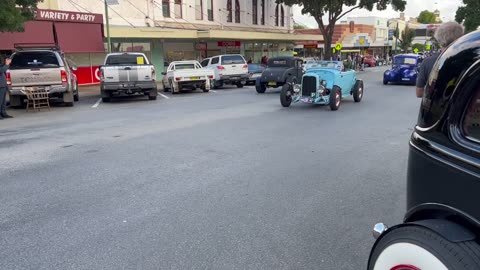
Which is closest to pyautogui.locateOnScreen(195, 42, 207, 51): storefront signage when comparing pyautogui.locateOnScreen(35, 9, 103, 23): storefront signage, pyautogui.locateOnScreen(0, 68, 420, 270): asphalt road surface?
pyautogui.locateOnScreen(35, 9, 103, 23): storefront signage

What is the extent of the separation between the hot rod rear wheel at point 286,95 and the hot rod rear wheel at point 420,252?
455 inches

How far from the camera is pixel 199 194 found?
5.44 m

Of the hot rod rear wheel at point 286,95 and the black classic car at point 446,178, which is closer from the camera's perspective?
the black classic car at point 446,178

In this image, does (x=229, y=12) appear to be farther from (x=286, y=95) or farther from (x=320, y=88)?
(x=320, y=88)

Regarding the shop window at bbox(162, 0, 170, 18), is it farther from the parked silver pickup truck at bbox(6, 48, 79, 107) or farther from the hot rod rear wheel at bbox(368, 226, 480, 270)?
the hot rod rear wheel at bbox(368, 226, 480, 270)

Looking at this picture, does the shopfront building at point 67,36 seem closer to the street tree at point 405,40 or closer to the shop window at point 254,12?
the shop window at point 254,12

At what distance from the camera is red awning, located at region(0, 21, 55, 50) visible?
20.4 metres

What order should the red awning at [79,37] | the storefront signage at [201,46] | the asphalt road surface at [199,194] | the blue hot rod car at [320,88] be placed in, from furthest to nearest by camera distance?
the storefront signage at [201,46]
the red awning at [79,37]
the blue hot rod car at [320,88]
the asphalt road surface at [199,194]

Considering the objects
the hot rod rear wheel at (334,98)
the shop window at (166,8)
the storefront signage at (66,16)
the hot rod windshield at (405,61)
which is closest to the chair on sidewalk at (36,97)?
the storefront signage at (66,16)

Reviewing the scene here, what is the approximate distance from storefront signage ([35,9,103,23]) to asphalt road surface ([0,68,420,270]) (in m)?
12.6

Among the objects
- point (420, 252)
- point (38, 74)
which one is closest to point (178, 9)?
point (38, 74)

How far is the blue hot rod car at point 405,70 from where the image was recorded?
2362 centimetres

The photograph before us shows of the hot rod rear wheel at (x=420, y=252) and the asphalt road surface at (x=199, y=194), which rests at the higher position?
the hot rod rear wheel at (x=420, y=252)

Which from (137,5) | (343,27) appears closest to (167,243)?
(137,5)
